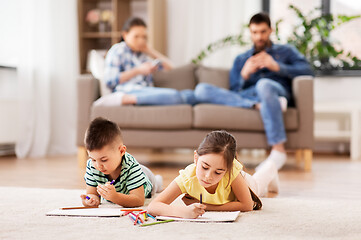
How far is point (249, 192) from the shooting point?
5.48 feet

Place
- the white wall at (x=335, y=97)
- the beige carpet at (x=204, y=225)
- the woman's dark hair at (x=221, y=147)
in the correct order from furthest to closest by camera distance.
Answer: the white wall at (x=335, y=97)
the woman's dark hair at (x=221, y=147)
the beige carpet at (x=204, y=225)

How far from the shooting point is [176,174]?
9.74 ft

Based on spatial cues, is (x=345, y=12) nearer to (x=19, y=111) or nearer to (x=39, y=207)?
(x=19, y=111)

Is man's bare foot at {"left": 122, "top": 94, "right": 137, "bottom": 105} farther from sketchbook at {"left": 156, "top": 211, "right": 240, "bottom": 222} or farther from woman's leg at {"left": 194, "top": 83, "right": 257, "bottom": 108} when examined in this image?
sketchbook at {"left": 156, "top": 211, "right": 240, "bottom": 222}

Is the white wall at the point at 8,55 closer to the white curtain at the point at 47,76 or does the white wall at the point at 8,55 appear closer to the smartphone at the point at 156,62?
the white curtain at the point at 47,76

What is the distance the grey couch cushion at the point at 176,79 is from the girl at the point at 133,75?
245 mm

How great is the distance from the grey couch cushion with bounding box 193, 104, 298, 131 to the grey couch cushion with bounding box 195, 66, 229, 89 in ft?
2.06

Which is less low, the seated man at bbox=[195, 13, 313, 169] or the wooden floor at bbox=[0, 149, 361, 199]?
the seated man at bbox=[195, 13, 313, 169]

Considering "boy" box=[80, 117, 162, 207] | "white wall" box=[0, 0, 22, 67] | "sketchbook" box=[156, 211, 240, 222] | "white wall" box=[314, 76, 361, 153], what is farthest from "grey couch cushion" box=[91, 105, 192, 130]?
"white wall" box=[314, 76, 361, 153]

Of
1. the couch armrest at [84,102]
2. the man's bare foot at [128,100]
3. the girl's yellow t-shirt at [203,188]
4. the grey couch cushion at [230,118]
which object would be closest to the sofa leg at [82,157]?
the couch armrest at [84,102]

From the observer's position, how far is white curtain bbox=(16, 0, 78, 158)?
163 inches

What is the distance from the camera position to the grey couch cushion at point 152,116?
10.6 ft

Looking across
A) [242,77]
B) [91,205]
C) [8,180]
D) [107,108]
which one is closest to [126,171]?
[91,205]

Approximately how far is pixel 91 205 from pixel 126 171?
0.53ft
